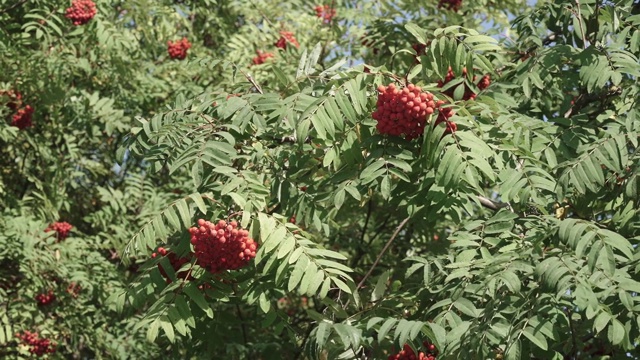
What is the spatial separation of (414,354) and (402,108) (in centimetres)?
105

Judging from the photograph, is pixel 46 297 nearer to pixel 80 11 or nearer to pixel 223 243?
pixel 80 11

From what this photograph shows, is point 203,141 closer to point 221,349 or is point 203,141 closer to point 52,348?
point 221,349

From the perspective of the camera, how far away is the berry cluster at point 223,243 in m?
4.27

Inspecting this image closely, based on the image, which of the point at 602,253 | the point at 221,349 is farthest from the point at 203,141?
the point at 602,253

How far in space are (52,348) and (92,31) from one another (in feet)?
8.44

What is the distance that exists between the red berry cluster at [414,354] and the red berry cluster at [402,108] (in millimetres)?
944

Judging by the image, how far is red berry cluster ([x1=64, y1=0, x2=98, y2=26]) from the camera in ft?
26.0

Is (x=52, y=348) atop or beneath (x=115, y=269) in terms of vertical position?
beneath

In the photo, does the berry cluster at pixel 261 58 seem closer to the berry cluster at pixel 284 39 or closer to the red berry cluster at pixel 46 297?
the berry cluster at pixel 284 39

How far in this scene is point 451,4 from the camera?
8.28m

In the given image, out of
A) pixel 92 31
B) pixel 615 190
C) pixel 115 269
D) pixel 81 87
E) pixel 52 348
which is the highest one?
pixel 615 190

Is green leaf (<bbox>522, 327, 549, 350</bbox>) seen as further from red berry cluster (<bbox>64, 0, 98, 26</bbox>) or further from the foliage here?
red berry cluster (<bbox>64, 0, 98, 26</bbox>)

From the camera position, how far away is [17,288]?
26.5 ft

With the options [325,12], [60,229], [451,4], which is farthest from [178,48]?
[451,4]
